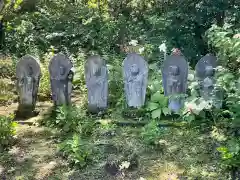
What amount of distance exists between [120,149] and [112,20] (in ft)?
20.3

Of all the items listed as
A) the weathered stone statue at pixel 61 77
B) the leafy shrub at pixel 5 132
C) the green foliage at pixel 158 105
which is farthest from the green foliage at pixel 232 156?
the leafy shrub at pixel 5 132

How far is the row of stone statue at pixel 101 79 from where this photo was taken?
6.31 metres

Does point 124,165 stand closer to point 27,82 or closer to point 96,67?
point 96,67

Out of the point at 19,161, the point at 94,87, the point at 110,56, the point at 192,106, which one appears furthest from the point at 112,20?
the point at 19,161

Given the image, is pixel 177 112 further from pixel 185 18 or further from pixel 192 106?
pixel 185 18

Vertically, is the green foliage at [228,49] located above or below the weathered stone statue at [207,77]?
above

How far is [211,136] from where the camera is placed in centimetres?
582

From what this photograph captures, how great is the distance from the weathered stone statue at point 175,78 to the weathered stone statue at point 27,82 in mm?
2148

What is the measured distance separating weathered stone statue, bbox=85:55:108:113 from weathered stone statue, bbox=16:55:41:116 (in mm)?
866

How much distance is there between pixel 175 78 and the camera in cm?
637

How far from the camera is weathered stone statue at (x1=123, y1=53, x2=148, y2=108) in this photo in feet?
21.1

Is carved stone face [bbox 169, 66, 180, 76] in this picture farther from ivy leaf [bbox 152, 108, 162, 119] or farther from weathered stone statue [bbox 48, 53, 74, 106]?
weathered stone statue [bbox 48, 53, 74, 106]

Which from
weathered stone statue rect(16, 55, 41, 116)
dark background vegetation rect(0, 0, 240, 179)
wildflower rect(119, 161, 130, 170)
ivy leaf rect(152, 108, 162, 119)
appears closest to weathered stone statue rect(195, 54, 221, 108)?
dark background vegetation rect(0, 0, 240, 179)

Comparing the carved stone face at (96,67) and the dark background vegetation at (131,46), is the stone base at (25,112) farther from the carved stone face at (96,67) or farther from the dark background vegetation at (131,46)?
the carved stone face at (96,67)
